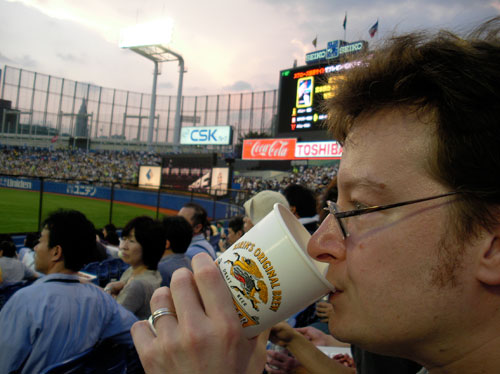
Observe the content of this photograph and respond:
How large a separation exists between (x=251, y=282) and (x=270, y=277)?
0.17 feet

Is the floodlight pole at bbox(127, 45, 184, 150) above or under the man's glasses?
above

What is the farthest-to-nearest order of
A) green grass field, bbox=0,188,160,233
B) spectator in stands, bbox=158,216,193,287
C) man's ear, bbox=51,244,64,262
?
green grass field, bbox=0,188,160,233 → spectator in stands, bbox=158,216,193,287 → man's ear, bbox=51,244,64,262

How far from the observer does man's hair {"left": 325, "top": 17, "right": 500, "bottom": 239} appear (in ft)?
2.37

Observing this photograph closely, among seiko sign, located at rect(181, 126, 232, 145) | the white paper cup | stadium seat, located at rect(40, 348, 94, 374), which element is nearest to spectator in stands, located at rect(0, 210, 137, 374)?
stadium seat, located at rect(40, 348, 94, 374)

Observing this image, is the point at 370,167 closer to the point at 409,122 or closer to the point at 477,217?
the point at 409,122

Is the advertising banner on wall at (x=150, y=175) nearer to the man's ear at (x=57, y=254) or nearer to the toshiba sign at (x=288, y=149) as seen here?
the toshiba sign at (x=288, y=149)

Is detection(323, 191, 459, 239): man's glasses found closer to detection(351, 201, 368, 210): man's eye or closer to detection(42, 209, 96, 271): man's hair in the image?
detection(351, 201, 368, 210): man's eye

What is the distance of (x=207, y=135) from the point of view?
36.6 meters

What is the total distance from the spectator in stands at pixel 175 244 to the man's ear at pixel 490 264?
3.36m

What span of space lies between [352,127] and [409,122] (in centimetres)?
18

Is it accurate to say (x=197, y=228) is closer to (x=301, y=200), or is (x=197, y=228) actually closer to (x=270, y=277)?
(x=301, y=200)

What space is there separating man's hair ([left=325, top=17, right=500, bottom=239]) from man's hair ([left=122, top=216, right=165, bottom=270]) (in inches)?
118

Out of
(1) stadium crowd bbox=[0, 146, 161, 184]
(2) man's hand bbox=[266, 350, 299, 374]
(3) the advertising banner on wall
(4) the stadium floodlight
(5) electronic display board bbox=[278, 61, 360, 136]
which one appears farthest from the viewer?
(4) the stadium floodlight

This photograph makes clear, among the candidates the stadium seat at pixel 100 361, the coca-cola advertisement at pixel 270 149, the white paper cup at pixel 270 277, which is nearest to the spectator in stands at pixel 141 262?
the stadium seat at pixel 100 361
